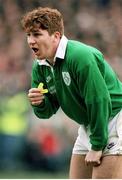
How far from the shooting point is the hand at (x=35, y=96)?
430cm

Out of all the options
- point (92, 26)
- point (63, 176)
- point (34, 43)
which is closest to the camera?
point (34, 43)

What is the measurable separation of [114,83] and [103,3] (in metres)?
7.41

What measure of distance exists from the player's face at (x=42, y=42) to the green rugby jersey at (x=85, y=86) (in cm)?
6

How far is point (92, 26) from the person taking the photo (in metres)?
11.3

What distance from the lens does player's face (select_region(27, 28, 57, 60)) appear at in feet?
13.6

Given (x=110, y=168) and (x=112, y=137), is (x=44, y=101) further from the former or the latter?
(x=110, y=168)

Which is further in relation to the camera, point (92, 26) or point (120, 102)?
point (92, 26)

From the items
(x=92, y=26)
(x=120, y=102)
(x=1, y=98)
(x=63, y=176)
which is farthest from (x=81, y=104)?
A: (x=92, y=26)

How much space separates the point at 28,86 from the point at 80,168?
18.1ft

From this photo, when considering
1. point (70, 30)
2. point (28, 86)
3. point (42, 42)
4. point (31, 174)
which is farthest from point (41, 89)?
point (70, 30)

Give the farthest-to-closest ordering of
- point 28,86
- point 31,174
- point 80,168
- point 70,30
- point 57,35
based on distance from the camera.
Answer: point 70,30 → point 28,86 → point 31,174 → point 80,168 → point 57,35

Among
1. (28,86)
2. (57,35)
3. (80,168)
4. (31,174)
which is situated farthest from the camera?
(28,86)

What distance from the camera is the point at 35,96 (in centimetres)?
434

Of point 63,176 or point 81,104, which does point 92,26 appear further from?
point 81,104
